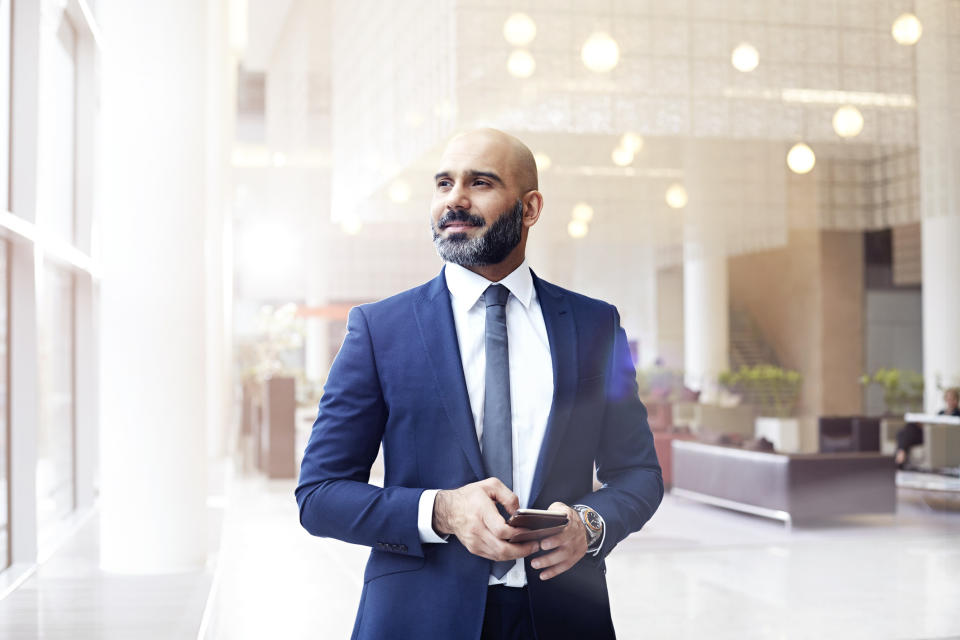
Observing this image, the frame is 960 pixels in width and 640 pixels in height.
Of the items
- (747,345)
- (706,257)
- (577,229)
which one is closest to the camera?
(577,229)

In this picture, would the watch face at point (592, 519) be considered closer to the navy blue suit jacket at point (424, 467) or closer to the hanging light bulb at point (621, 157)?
the navy blue suit jacket at point (424, 467)

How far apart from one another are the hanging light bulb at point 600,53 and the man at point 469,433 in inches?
→ 315

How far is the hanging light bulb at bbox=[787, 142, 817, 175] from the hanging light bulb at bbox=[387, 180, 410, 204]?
4.29 m

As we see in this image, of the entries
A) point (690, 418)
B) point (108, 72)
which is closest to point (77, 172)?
point (108, 72)

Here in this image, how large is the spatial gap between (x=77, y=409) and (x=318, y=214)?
10623mm

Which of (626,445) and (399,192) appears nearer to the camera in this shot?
(626,445)

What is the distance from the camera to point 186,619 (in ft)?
15.4

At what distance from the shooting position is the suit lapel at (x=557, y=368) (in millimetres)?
1444

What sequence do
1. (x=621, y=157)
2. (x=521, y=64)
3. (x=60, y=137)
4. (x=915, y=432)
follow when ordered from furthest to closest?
(x=621, y=157) < (x=915, y=432) < (x=521, y=64) < (x=60, y=137)

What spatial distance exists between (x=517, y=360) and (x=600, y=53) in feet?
26.9

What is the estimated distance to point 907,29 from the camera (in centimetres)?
981

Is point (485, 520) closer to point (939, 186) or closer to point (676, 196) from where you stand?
point (939, 186)

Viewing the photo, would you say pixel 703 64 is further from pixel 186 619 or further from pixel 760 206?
pixel 186 619

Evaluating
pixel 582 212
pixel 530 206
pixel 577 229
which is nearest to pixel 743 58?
pixel 582 212
